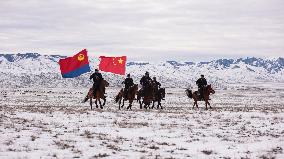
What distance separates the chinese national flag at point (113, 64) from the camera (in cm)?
3038

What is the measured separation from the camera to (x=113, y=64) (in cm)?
3080

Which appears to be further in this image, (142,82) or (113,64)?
(142,82)

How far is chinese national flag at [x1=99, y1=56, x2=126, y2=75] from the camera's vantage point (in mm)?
30375

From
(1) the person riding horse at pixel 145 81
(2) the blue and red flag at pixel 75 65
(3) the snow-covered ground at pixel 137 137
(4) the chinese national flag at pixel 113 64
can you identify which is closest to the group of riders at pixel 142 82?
(1) the person riding horse at pixel 145 81

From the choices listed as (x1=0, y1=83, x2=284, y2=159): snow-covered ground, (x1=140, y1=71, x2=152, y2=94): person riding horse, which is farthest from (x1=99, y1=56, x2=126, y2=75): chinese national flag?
(x1=0, y1=83, x2=284, y2=159): snow-covered ground

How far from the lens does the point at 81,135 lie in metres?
16.2

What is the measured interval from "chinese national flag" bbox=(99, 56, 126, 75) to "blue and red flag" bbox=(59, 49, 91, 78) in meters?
1.05

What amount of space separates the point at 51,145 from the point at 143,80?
17.1m

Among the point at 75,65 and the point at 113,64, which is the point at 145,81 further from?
the point at 75,65

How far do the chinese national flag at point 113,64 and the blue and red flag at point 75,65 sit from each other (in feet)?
3.45

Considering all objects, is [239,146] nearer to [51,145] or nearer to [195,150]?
[195,150]

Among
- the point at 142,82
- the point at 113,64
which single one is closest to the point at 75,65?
the point at 113,64

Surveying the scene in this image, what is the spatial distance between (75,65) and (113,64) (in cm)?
250

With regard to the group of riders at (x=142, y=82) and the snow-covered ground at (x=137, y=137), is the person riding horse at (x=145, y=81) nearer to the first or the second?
the group of riders at (x=142, y=82)
